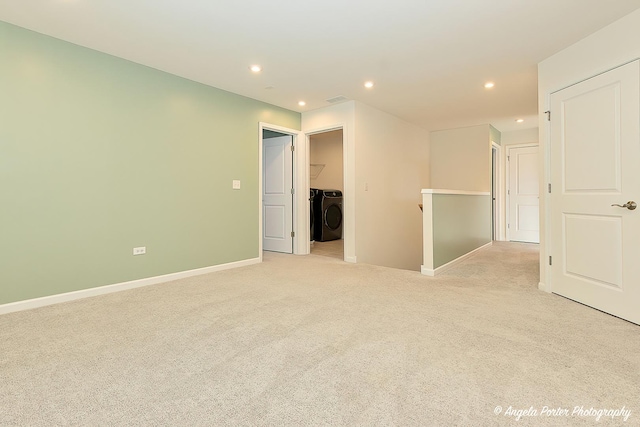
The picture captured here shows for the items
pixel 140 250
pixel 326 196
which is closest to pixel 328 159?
pixel 326 196

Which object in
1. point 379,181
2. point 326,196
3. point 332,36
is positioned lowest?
point 326,196

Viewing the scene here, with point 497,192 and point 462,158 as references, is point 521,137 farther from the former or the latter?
point 462,158

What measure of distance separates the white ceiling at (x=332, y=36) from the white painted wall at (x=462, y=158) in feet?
6.48

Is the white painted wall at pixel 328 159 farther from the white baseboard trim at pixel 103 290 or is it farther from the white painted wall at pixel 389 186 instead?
the white baseboard trim at pixel 103 290

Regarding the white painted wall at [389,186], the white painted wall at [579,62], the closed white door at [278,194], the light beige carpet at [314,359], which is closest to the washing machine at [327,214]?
the closed white door at [278,194]

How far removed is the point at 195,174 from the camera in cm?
360

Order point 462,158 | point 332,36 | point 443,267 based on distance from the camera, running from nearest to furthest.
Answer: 1. point 332,36
2. point 443,267
3. point 462,158

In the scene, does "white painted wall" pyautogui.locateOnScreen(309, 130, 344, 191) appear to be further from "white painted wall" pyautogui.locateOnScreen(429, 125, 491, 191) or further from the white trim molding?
the white trim molding

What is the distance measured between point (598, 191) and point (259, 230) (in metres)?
3.60

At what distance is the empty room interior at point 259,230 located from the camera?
1.40 m

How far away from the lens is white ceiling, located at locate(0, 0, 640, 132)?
2.21 meters

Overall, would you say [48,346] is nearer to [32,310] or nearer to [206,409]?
[32,310]

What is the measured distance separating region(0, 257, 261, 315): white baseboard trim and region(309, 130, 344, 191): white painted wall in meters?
3.85

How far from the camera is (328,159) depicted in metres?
7.43
